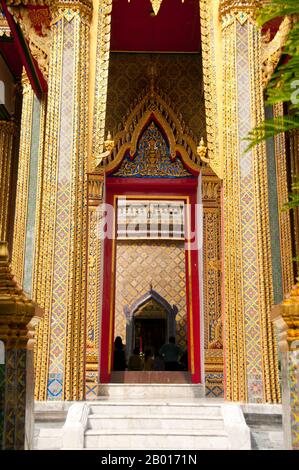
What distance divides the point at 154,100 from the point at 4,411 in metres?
5.56

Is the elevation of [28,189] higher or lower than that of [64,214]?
higher

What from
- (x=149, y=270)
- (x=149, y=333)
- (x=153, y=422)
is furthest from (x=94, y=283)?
(x=149, y=333)

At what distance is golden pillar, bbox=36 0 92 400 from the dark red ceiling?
41.8 inches

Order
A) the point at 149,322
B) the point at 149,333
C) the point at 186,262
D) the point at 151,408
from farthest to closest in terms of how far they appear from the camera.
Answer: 1. the point at 149,333
2. the point at 149,322
3. the point at 186,262
4. the point at 151,408

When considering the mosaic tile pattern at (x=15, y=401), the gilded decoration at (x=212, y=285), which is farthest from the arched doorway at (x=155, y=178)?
the mosaic tile pattern at (x=15, y=401)

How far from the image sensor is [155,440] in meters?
4.46

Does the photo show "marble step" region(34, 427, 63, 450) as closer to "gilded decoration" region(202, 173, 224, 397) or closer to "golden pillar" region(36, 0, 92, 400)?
"golden pillar" region(36, 0, 92, 400)

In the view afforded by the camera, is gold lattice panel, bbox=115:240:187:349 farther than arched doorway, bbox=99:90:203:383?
Yes

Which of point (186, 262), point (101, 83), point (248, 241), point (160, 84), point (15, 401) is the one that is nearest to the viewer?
point (15, 401)

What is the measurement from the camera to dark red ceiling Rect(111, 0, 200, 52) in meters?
7.06

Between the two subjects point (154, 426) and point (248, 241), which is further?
point (248, 241)

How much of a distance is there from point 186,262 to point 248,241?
1696 millimetres

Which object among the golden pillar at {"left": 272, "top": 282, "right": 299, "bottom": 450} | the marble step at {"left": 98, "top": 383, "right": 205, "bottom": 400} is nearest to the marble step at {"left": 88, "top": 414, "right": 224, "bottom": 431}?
the marble step at {"left": 98, "top": 383, "right": 205, "bottom": 400}

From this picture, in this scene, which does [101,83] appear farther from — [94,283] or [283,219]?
[283,219]
